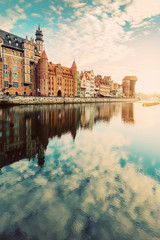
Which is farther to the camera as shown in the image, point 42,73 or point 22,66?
point 42,73

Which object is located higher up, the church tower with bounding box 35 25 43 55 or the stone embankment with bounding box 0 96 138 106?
the church tower with bounding box 35 25 43 55

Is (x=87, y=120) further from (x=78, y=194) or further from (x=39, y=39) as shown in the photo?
(x=39, y=39)

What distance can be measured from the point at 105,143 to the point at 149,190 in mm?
6730

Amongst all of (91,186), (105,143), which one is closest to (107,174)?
(91,186)

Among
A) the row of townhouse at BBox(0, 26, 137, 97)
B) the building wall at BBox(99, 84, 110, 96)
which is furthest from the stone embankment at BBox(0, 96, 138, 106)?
the building wall at BBox(99, 84, 110, 96)

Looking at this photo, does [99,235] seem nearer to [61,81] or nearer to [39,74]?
[39,74]

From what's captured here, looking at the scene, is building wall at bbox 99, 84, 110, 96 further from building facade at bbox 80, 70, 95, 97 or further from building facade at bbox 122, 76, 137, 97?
building facade at bbox 122, 76, 137, 97

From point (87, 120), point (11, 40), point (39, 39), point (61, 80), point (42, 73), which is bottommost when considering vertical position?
point (87, 120)

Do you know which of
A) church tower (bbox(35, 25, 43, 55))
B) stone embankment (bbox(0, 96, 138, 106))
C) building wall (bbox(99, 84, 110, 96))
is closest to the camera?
stone embankment (bbox(0, 96, 138, 106))

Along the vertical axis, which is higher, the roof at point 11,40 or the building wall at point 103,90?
the roof at point 11,40

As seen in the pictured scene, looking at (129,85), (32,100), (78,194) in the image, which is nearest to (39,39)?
(32,100)

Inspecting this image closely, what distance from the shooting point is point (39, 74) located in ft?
237

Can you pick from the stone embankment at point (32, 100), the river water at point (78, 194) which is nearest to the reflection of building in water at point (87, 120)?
the river water at point (78, 194)

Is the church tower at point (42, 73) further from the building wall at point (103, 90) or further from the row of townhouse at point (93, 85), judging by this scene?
the building wall at point (103, 90)
